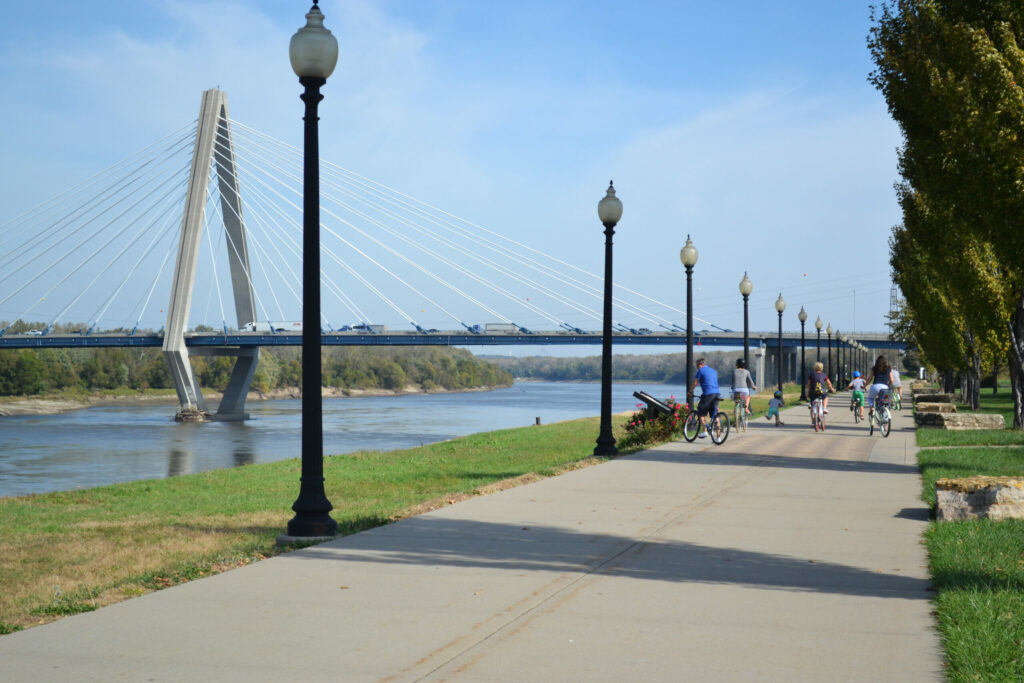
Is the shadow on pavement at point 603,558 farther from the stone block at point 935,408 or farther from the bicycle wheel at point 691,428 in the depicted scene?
the stone block at point 935,408

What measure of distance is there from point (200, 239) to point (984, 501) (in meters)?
Answer: 51.7

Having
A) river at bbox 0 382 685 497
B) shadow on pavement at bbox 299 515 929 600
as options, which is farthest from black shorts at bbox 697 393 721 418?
river at bbox 0 382 685 497

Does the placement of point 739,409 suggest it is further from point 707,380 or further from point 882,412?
point 707,380

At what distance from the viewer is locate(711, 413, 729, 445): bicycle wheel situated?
17.8 meters

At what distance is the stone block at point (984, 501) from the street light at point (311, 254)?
5241 mm

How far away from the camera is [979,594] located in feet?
18.6

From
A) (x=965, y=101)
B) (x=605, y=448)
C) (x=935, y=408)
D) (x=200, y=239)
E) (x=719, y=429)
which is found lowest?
(x=605, y=448)

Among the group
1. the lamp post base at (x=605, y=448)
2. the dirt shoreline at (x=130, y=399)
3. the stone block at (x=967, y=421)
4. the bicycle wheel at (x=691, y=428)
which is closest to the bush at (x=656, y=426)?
the bicycle wheel at (x=691, y=428)

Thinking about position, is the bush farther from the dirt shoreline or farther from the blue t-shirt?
the dirt shoreline

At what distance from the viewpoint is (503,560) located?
22.7ft

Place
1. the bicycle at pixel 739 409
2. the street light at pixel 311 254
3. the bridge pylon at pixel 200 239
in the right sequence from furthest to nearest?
the bridge pylon at pixel 200 239 → the bicycle at pixel 739 409 → the street light at pixel 311 254

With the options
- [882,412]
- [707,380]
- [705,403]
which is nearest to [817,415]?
[882,412]

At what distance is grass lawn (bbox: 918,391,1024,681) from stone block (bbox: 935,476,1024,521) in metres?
0.17

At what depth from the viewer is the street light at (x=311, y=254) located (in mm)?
8477
